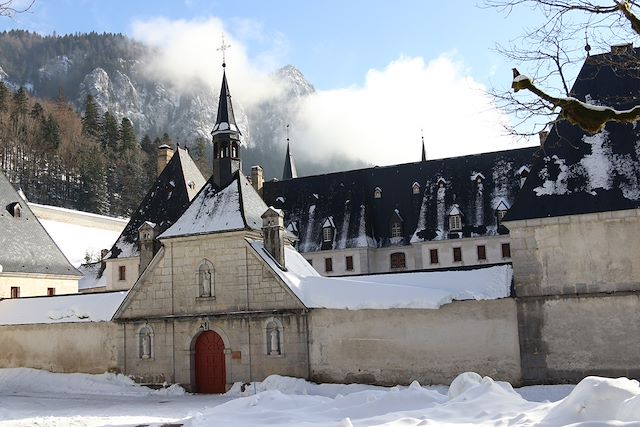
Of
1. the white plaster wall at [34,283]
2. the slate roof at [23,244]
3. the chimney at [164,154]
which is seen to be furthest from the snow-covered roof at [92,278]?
the slate roof at [23,244]

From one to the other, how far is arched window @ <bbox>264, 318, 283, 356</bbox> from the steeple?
6.67m

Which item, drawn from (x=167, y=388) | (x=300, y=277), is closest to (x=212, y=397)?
(x=167, y=388)

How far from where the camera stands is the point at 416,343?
2247 cm

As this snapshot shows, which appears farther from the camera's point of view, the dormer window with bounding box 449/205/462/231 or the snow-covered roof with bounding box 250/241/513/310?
the dormer window with bounding box 449/205/462/231

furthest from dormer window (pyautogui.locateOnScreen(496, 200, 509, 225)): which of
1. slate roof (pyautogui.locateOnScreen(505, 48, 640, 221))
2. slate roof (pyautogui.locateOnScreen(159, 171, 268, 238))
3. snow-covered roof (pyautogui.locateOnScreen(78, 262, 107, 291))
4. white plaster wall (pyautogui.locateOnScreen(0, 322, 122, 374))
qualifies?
snow-covered roof (pyautogui.locateOnScreen(78, 262, 107, 291))

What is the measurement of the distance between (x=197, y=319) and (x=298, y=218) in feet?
85.0

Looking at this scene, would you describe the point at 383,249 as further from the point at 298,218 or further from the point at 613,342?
the point at 613,342

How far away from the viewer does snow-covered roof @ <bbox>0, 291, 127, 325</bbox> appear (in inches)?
1078

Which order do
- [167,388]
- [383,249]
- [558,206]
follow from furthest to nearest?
[383,249], [167,388], [558,206]

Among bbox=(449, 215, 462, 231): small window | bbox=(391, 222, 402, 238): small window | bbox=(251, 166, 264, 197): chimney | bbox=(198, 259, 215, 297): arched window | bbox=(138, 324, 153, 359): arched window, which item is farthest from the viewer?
bbox=(251, 166, 264, 197): chimney

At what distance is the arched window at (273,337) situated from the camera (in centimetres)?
2423

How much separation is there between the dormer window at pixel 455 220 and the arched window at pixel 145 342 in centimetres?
2469

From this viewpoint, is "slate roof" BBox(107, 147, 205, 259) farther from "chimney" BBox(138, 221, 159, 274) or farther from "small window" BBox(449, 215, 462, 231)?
"small window" BBox(449, 215, 462, 231)

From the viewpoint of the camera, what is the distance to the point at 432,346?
22281 millimetres
